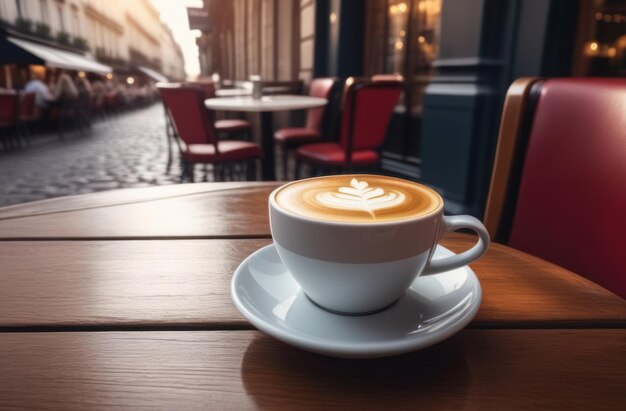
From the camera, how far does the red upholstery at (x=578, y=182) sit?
2.15 ft

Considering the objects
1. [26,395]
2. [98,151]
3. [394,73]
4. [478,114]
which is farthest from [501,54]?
[98,151]

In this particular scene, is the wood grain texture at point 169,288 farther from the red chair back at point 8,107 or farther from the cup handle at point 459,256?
the red chair back at point 8,107

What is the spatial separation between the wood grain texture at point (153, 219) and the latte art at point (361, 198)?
0.81 feet

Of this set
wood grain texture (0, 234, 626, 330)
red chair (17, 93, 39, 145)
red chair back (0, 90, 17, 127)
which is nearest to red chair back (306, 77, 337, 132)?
wood grain texture (0, 234, 626, 330)

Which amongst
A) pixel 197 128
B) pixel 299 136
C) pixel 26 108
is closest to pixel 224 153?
pixel 197 128

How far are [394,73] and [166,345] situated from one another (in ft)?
12.7

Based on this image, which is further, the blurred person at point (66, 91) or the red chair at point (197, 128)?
the blurred person at point (66, 91)

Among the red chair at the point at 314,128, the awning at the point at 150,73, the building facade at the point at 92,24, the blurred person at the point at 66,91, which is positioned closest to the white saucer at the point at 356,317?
the red chair at the point at 314,128

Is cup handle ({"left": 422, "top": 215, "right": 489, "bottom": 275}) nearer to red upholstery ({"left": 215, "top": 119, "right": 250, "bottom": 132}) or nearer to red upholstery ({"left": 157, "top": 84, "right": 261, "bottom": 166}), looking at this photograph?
red upholstery ({"left": 157, "top": 84, "right": 261, "bottom": 166})

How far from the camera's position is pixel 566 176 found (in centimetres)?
74

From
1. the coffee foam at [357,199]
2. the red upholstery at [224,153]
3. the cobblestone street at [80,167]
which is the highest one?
the coffee foam at [357,199]

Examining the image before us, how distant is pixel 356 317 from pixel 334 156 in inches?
90.8

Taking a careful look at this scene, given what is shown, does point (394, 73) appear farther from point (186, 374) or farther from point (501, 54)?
point (186, 374)

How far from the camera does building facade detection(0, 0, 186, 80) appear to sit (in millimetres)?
13720
